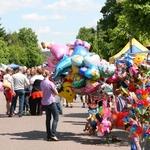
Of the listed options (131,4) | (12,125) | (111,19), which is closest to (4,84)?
(12,125)

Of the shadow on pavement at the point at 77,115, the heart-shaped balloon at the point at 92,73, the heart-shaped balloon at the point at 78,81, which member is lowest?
the shadow on pavement at the point at 77,115

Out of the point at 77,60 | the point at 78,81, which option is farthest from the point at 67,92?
the point at 77,60

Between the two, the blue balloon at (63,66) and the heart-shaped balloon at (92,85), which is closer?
the heart-shaped balloon at (92,85)

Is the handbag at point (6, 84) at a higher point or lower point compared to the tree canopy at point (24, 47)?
lower

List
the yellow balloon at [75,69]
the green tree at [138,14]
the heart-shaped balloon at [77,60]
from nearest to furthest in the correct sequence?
the heart-shaped balloon at [77,60] < the yellow balloon at [75,69] < the green tree at [138,14]

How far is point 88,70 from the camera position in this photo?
10.1 metres

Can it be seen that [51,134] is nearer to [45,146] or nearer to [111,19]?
[45,146]

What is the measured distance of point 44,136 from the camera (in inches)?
447

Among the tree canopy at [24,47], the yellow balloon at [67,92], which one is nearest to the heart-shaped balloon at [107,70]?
the yellow balloon at [67,92]

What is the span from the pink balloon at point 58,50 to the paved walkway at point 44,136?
2.06 m

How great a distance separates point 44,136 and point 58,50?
89.6 inches

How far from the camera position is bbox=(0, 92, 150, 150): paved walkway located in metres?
9.79

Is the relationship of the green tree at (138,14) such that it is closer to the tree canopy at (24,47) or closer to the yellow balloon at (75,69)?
the yellow balloon at (75,69)

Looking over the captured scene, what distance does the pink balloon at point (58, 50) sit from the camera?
10.8m
